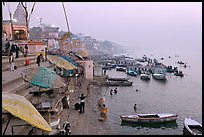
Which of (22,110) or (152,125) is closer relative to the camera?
(22,110)

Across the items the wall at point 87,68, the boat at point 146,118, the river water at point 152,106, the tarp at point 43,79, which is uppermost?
the tarp at point 43,79

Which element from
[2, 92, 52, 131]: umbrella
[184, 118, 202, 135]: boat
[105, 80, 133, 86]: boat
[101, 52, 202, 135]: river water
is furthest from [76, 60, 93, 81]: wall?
[2, 92, 52, 131]: umbrella

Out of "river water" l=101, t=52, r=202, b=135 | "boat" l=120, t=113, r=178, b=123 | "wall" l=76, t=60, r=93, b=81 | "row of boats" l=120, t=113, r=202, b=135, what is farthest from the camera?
"wall" l=76, t=60, r=93, b=81

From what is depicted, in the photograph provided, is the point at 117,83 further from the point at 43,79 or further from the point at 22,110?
the point at 22,110

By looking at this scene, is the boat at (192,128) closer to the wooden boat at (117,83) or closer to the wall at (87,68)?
the wall at (87,68)

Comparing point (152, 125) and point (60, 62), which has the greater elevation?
point (60, 62)

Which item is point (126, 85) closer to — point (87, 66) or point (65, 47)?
point (87, 66)

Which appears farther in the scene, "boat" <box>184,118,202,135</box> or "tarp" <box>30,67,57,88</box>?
"boat" <box>184,118,202,135</box>

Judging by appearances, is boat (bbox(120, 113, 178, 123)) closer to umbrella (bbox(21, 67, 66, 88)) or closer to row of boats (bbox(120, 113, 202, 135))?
row of boats (bbox(120, 113, 202, 135))

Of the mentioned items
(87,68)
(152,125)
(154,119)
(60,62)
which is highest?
(60,62)

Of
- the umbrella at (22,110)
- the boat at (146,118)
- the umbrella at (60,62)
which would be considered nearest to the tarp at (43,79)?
the umbrella at (22,110)

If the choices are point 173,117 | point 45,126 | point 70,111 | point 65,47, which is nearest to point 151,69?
point 65,47

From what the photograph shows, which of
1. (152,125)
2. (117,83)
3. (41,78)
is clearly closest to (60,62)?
(41,78)

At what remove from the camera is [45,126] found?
4.07 metres
